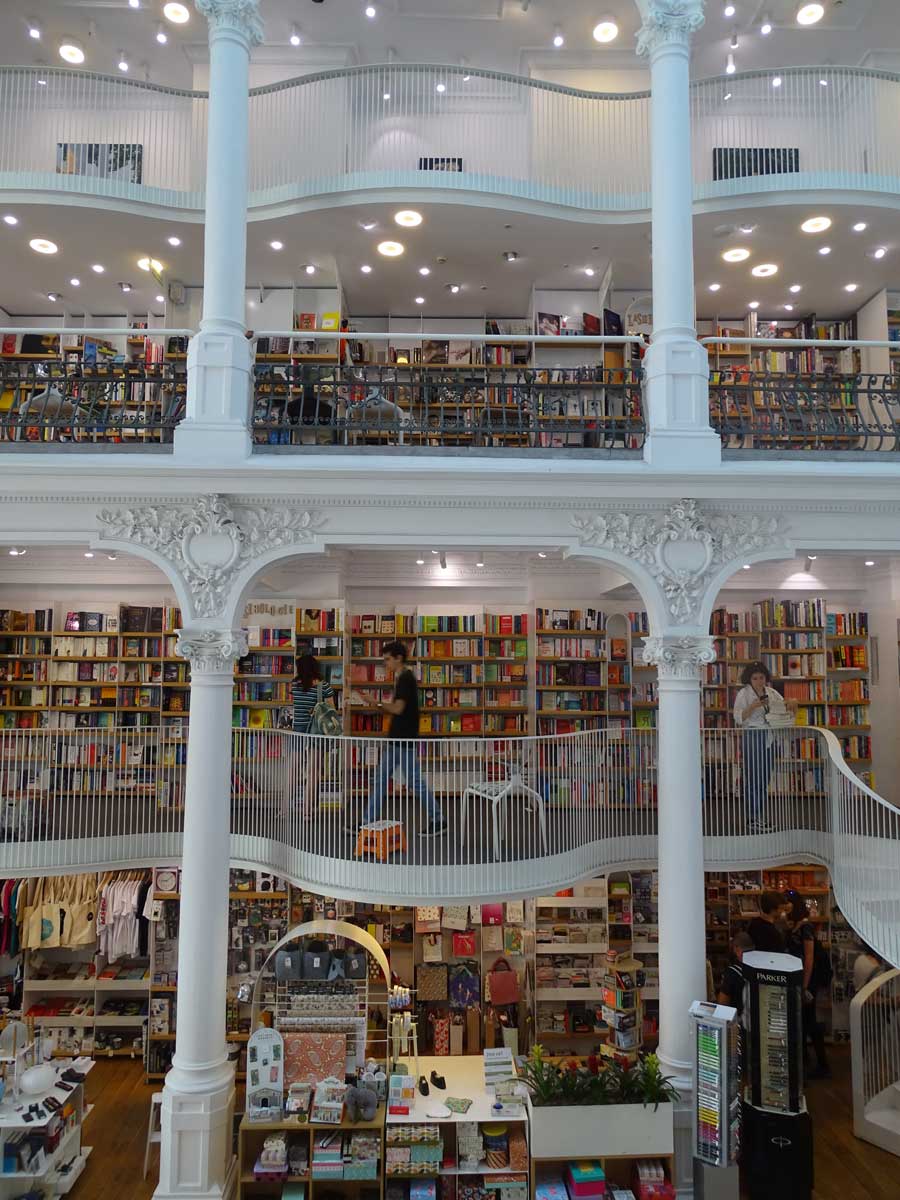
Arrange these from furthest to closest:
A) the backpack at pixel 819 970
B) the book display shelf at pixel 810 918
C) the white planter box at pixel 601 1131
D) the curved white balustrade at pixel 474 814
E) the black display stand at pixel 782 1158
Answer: the book display shelf at pixel 810 918 < the backpack at pixel 819 970 < the curved white balustrade at pixel 474 814 < the black display stand at pixel 782 1158 < the white planter box at pixel 601 1131

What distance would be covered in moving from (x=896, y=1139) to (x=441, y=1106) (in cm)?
358

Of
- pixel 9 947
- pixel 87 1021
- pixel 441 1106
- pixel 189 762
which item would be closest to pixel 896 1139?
pixel 441 1106

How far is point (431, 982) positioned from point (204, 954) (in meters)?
3.07

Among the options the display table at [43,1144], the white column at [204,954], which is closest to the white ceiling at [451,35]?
the white column at [204,954]

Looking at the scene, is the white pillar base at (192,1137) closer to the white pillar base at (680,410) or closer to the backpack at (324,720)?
the backpack at (324,720)

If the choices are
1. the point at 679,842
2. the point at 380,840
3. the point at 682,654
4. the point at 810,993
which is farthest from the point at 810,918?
the point at 380,840

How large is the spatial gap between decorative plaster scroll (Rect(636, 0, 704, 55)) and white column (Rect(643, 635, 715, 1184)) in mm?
4282

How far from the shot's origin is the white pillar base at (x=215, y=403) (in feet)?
17.6

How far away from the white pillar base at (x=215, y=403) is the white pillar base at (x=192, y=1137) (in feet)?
13.2

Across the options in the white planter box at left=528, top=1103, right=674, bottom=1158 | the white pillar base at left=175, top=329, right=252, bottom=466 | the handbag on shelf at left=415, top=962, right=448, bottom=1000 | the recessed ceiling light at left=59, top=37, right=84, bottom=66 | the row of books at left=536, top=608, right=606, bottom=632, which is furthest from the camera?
the recessed ceiling light at left=59, top=37, right=84, bottom=66

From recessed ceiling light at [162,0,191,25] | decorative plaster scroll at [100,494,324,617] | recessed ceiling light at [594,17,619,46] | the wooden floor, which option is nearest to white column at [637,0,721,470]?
decorative plaster scroll at [100,494,324,617]

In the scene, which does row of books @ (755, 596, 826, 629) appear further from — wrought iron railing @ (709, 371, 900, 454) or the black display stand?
the black display stand

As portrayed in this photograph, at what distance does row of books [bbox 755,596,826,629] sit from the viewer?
836 centimetres

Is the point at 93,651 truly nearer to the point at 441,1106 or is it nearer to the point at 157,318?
the point at 157,318
